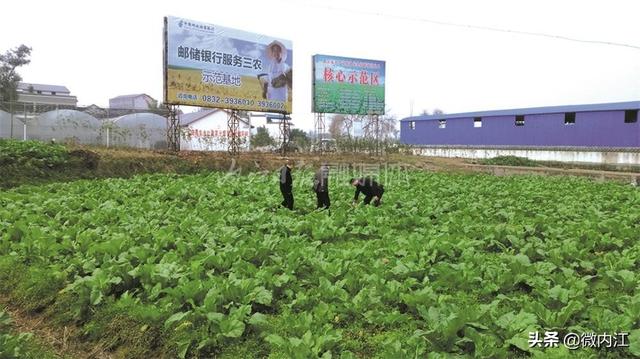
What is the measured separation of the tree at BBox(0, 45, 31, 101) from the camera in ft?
148

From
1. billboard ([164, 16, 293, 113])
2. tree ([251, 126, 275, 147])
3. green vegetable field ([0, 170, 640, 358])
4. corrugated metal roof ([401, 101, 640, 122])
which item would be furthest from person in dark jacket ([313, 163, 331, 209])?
corrugated metal roof ([401, 101, 640, 122])

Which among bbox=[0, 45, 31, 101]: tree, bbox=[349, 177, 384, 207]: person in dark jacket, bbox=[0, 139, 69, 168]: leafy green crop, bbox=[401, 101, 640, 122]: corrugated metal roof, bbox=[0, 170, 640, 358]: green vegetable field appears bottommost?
bbox=[0, 170, 640, 358]: green vegetable field

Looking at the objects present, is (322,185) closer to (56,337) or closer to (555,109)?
(56,337)

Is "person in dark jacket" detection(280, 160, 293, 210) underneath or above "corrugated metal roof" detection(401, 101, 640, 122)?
underneath

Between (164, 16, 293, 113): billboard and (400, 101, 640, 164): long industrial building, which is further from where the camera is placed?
(400, 101, 640, 164): long industrial building

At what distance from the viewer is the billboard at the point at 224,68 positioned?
22.4 metres

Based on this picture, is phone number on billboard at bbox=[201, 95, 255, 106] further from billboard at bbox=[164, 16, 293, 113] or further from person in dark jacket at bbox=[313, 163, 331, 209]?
person in dark jacket at bbox=[313, 163, 331, 209]

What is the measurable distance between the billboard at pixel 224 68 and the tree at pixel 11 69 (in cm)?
3180

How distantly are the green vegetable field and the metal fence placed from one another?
1744 centimetres

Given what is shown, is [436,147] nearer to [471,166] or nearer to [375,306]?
[471,166]

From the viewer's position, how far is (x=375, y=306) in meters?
5.22

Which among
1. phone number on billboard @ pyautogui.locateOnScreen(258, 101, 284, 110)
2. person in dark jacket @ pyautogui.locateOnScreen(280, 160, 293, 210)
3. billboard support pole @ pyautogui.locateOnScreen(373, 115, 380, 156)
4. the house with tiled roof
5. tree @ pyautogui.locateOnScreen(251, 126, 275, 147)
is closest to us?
person in dark jacket @ pyautogui.locateOnScreen(280, 160, 293, 210)

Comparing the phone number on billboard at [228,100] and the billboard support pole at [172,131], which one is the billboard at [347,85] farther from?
the billboard support pole at [172,131]

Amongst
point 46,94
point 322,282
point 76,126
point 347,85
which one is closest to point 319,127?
point 347,85
